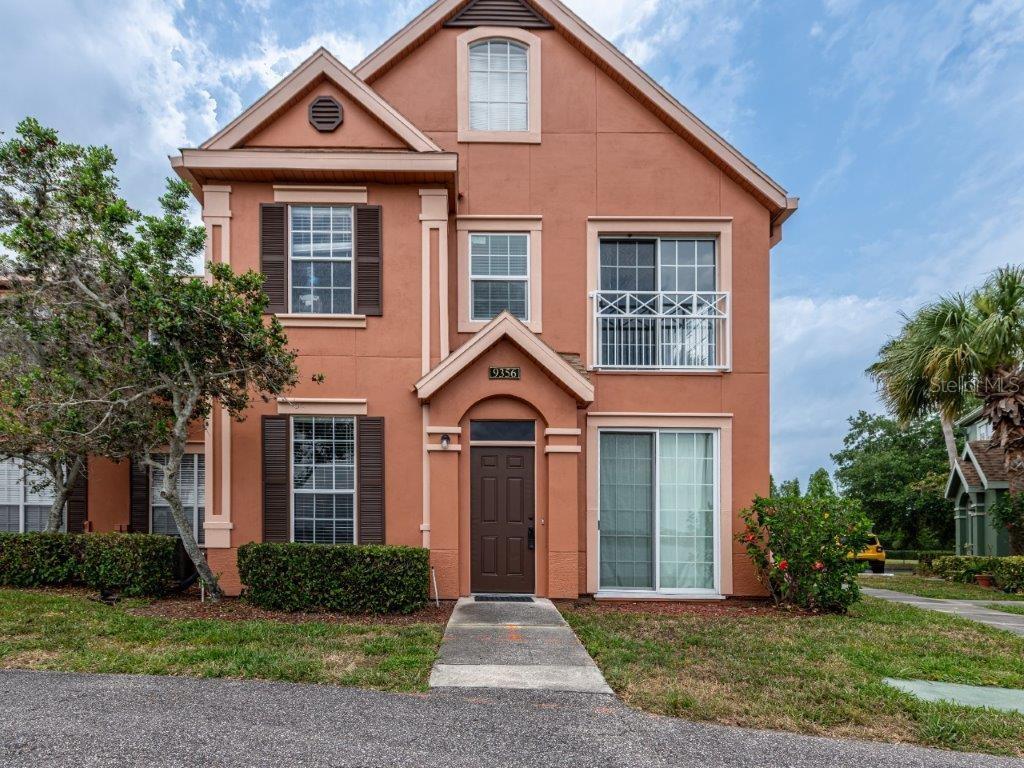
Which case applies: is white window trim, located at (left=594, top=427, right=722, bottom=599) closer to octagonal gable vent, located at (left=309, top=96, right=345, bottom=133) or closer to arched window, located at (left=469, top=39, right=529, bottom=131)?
arched window, located at (left=469, top=39, right=529, bottom=131)

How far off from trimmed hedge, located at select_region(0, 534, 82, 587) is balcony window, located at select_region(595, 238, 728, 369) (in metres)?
8.76

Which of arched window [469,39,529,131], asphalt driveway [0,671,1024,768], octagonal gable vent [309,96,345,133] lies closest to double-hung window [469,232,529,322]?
arched window [469,39,529,131]

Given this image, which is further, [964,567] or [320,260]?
[964,567]

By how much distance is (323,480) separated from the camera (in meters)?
10.1

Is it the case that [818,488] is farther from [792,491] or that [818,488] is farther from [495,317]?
[495,317]

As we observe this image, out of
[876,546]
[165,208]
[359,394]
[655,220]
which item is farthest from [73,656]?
[876,546]

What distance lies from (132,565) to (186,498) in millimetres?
1763

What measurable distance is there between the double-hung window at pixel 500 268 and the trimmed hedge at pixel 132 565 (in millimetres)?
6005

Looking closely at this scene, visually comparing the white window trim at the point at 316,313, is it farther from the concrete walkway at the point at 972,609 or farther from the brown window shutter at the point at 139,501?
the concrete walkway at the point at 972,609

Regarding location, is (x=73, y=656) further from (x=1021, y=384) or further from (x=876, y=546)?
(x=876, y=546)

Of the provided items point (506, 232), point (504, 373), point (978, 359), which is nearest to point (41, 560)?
point (504, 373)

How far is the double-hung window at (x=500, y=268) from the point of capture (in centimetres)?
1096

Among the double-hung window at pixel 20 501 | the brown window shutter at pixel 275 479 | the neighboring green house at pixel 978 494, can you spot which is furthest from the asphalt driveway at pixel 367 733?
the neighboring green house at pixel 978 494

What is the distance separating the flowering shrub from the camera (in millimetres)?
9516
